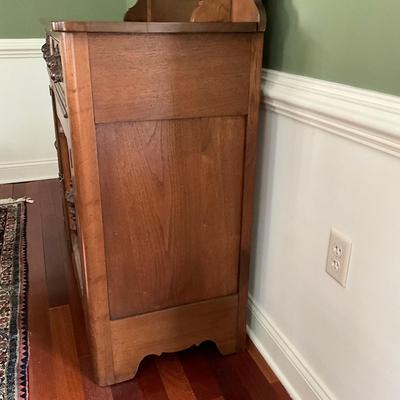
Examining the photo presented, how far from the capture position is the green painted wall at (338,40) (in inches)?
28.7

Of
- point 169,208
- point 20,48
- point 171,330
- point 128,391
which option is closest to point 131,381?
point 128,391

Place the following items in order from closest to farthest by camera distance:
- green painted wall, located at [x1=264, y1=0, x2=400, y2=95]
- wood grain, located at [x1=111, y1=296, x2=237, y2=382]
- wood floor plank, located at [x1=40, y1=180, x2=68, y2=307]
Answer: green painted wall, located at [x1=264, y1=0, x2=400, y2=95], wood grain, located at [x1=111, y1=296, x2=237, y2=382], wood floor plank, located at [x1=40, y1=180, x2=68, y2=307]

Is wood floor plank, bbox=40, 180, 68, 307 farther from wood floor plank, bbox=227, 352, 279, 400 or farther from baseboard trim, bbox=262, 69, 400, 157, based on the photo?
baseboard trim, bbox=262, 69, 400, 157

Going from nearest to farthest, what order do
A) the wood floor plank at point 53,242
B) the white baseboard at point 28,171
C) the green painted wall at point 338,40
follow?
the green painted wall at point 338,40 → the wood floor plank at point 53,242 → the white baseboard at point 28,171

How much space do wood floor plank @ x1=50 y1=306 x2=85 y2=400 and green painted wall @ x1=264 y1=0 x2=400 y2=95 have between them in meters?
0.98

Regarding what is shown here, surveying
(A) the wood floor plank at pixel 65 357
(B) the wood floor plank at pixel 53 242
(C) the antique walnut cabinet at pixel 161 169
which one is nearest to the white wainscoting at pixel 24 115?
(B) the wood floor plank at pixel 53 242

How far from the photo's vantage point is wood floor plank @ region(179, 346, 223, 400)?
119cm

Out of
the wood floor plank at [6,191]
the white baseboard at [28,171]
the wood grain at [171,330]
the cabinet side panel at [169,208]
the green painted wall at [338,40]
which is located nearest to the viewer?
the green painted wall at [338,40]

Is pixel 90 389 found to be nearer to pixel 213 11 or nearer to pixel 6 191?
pixel 213 11

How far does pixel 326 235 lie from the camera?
3.18 ft

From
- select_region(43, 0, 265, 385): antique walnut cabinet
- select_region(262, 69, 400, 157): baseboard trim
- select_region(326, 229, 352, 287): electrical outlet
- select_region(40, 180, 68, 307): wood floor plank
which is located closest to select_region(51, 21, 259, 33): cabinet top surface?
select_region(43, 0, 265, 385): antique walnut cabinet

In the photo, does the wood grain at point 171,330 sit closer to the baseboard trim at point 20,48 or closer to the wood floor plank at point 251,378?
the wood floor plank at point 251,378

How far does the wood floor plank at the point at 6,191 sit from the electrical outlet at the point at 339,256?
2001mm

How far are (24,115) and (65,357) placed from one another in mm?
1652
